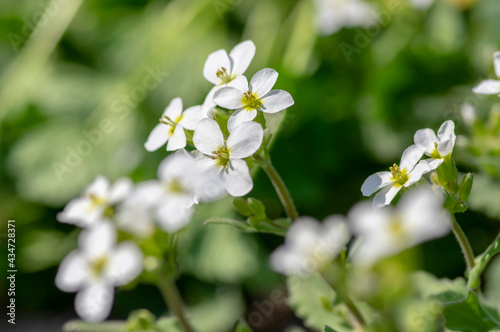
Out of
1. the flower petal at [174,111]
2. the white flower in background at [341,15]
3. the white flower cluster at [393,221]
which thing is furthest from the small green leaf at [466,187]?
the white flower in background at [341,15]

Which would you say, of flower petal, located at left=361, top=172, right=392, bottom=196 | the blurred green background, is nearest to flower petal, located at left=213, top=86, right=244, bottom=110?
flower petal, located at left=361, top=172, right=392, bottom=196

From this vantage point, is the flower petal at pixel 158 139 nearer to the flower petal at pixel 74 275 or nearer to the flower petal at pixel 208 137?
the flower petal at pixel 208 137

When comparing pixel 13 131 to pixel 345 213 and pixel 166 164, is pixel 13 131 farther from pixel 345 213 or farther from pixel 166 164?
pixel 166 164

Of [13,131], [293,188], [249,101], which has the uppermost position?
[249,101]

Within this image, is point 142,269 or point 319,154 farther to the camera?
point 319,154

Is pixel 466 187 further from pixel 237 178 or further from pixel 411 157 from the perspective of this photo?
pixel 237 178

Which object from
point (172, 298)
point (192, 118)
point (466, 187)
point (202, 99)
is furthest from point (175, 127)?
point (202, 99)

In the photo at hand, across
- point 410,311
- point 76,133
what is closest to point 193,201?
point 410,311
